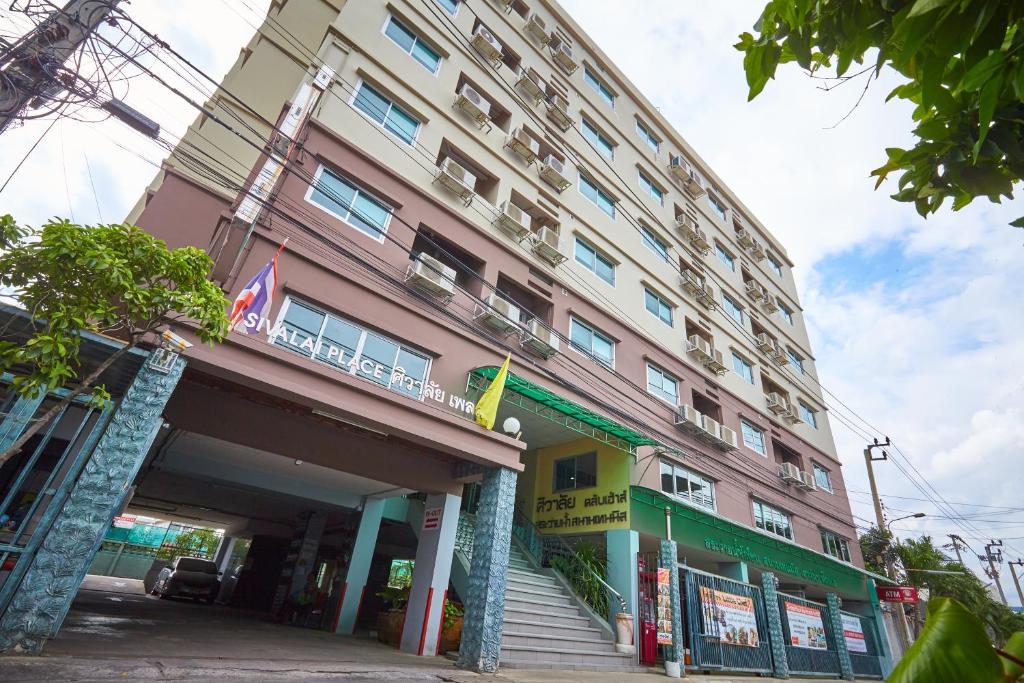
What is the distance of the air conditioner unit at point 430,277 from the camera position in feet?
34.6

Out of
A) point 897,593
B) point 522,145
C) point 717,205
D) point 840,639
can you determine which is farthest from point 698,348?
point 897,593

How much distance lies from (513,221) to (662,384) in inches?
272

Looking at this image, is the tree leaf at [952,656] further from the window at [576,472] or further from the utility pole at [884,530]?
the utility pole at [884,530]

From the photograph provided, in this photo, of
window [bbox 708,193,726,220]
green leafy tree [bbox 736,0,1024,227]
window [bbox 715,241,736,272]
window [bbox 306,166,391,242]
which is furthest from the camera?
window [bbox 708,193,726,220]

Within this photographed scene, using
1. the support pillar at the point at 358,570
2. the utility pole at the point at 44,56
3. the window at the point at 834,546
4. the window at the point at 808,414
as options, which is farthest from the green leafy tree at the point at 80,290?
the window at the point at 808,414

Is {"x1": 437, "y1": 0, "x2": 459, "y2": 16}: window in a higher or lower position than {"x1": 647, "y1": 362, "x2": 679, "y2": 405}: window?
higher

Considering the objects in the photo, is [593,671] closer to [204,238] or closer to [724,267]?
[204,238]

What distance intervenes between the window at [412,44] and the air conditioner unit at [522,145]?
2.63m

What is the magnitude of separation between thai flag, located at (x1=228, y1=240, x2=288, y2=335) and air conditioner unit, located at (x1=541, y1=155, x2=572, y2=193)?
9.62 m

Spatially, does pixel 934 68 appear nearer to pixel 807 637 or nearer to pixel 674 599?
pixel 674 599

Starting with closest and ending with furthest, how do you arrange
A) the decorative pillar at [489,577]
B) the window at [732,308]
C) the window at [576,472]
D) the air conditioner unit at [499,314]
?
the decorative pillar at [489,577] → the air conditioner unit at [499,314] → the window at [576,472] → the window at [732,308]

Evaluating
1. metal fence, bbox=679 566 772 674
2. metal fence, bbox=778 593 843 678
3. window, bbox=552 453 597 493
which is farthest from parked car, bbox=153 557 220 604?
metal fence, bbox=778 593 843 678

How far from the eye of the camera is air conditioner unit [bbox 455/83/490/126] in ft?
45.0

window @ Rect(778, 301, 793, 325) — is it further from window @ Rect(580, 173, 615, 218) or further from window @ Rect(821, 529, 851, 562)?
window @ Rect(580, 173, 615, 218)
